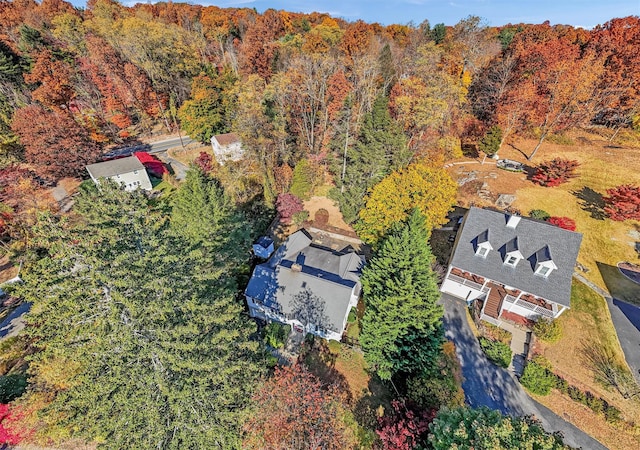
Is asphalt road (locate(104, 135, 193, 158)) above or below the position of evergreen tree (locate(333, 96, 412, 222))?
below

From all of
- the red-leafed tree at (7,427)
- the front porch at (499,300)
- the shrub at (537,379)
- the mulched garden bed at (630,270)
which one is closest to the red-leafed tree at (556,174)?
the mulched garden bed at (630,270)

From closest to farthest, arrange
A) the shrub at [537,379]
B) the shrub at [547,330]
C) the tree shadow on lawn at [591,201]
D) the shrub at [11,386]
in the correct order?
the shrub at [11,386], the shrub at [537,379], the shrub at [547,330], the tree shadow on lawn at [591,201]

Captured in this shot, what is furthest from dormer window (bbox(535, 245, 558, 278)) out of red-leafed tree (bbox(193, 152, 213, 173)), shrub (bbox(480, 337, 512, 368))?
red-leafed tree (bbox(193, 152, 213, 173))

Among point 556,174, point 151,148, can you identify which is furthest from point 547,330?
point 151,148

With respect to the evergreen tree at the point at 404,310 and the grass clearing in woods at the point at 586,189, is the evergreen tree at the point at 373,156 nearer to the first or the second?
the grass clearing in woods at the point at 586,189

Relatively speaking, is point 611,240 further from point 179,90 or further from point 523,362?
point 179,90

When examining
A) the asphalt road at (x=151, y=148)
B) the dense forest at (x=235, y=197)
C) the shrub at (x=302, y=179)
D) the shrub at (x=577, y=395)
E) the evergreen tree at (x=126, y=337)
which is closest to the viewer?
the evergreen tree at (x=126, y=337)

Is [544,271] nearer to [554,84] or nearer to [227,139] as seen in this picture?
[554,84]

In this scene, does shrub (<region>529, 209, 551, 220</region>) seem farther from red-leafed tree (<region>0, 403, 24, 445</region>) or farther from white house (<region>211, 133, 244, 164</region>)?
red-leafed tree (<region>0, 403, 24, 445</region>)
